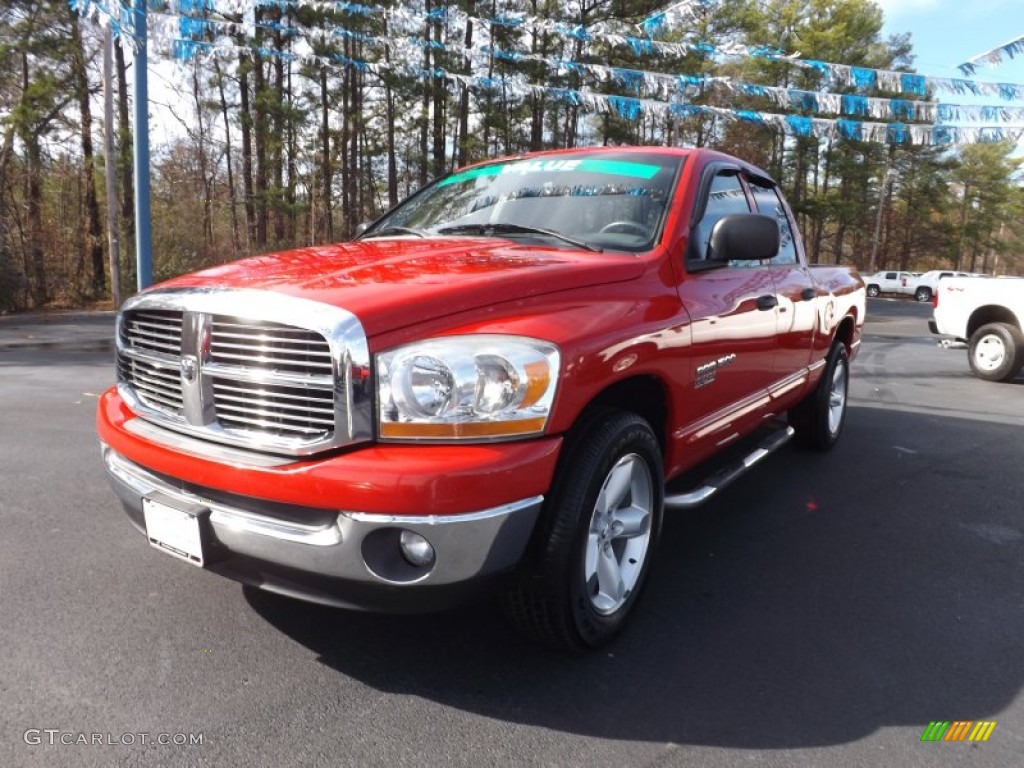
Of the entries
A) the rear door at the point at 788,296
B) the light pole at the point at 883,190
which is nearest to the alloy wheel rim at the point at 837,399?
the rear door at the point at 788,296

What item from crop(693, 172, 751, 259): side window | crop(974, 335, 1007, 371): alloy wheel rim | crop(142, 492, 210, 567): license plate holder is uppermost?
crop(693, 172, 751, 259): side window

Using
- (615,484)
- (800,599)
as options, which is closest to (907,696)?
(800,599)

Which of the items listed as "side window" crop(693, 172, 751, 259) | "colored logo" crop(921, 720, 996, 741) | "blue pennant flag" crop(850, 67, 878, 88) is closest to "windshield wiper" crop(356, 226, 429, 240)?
"side window" crop(693, 172, 751, 259)

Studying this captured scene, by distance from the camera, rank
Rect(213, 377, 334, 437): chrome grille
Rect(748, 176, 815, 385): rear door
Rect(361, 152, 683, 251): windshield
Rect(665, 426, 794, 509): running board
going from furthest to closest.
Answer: Rect(748, 176, 815, 385): rear door < Rect(361, 152, 683, 251): windshield < Rect(665, 426, 794, 509): running board < Rect(213, 377, 334, 437): chrome grille

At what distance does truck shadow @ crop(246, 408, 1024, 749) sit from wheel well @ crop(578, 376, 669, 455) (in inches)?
28.7

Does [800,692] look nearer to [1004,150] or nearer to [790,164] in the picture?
[790,164]

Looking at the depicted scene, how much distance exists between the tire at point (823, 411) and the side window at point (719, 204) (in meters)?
1.77

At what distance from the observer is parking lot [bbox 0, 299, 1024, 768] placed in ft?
6.64

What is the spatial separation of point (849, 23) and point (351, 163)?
87.1 feet

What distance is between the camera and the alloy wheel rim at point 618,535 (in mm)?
2408

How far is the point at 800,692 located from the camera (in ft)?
7.50

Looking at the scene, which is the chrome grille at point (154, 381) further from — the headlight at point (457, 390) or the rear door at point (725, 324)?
the rear door at point (725, 324)

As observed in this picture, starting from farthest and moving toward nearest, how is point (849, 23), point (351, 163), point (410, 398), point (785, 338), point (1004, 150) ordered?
point (1004, 150), point (849, 23), point (351, 163), point (785, 338), point (410, 398)

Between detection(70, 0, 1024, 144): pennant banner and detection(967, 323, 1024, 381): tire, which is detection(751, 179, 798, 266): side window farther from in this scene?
detection(70, 0, 1024, 144): pennant banner
